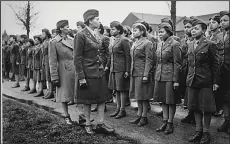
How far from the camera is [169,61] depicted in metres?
5.15

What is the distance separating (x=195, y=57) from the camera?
4547 millimetres

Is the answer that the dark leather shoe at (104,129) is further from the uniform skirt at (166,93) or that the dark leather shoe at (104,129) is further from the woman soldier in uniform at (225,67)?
the woman soldier in uniform at (225,67)

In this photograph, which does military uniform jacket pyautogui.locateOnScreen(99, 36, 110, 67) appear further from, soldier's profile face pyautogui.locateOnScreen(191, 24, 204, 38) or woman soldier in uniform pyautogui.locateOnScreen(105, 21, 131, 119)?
soldier's profile face pyautogui.locateOnScreen(191, 24, 204, 38)

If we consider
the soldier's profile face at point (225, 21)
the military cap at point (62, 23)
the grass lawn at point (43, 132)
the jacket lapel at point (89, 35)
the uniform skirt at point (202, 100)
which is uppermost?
the military cap at point (62, 23)

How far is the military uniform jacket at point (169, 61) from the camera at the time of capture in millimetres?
5016

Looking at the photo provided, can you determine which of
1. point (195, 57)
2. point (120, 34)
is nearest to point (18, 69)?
point (120, 34)

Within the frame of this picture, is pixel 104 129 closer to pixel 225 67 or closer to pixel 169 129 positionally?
pixel 169 129

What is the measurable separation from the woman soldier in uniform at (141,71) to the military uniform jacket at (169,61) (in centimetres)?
29

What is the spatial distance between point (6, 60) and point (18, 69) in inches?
142

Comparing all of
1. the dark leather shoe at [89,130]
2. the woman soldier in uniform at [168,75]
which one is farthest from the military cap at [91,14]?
the dark leather shoe at [89,130]

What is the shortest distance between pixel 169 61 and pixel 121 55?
150cm

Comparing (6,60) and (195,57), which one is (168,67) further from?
(6,60)

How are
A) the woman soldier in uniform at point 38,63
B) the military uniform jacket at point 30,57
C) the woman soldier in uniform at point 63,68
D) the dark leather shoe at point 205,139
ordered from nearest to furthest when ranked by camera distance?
the dark leather shoe at point 205,139 → the woman soldier in uniform at point 63,68 → the woman soldier in uniform at point 38,63 → the military uniform jacket at point 30,57

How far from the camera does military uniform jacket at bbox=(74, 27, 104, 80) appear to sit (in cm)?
481
